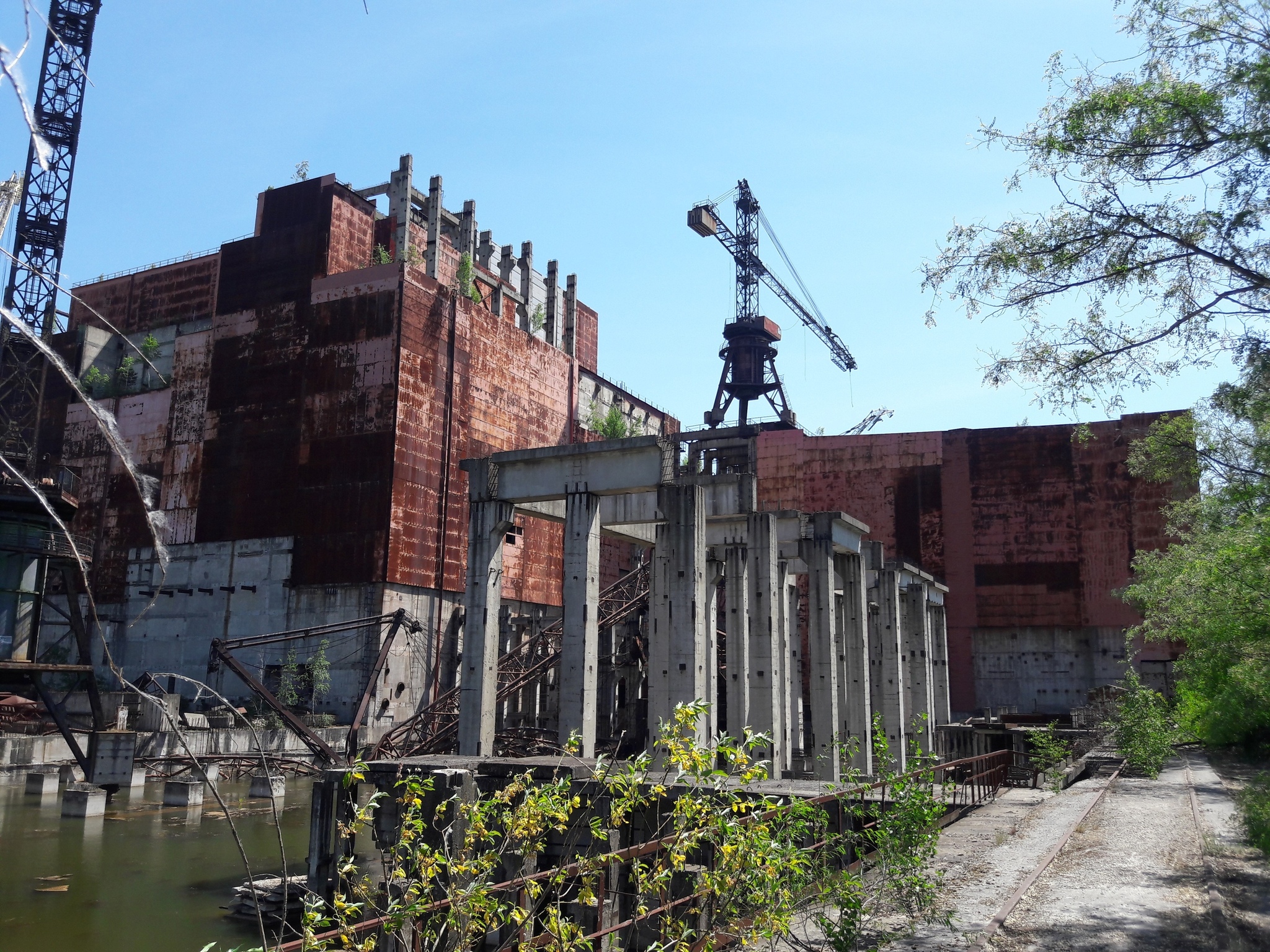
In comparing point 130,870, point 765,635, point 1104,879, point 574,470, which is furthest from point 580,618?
point 1104,879

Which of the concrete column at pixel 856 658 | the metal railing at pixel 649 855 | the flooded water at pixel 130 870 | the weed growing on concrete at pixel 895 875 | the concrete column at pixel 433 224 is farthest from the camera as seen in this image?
the concrete column at pixel 433 224

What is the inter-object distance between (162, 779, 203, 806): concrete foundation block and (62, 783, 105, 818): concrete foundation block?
10.4ft

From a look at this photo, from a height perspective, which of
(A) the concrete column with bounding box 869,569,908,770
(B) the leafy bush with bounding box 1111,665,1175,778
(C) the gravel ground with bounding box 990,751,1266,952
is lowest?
(C) the gravel ground with bounding box 990,751,1266,952

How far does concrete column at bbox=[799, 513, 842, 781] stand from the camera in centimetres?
2917

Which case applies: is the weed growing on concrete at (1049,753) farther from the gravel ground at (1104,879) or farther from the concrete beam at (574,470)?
the concrete beam at (574,470)

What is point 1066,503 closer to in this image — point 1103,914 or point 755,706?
point 755,706

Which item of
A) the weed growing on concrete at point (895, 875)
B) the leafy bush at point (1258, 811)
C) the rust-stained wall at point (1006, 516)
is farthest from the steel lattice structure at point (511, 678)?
the rust-stained wall at point (1006, 516)

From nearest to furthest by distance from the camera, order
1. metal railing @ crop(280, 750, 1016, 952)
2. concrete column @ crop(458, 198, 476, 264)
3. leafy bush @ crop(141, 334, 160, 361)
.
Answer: metal railing @ crop(280, 750, 1016, 952), leafy bush @ crop(141, 334, 160, 361), concrete column @ crop(458, 198, 476, 264)

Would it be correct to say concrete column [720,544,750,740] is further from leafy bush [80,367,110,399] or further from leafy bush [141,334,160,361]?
leafy bush [80,367,110,399]

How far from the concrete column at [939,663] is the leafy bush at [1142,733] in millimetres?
16252

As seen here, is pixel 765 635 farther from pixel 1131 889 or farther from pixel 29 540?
pixel 29 540

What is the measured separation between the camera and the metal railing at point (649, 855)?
661cm

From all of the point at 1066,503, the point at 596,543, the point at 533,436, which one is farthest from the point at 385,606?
the point at 1066,503

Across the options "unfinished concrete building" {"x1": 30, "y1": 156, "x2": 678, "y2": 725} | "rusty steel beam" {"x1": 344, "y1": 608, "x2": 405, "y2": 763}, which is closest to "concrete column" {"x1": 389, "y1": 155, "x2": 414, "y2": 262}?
"unfinished concrete building" {"x1": 30, "y1": 156, "x2": 678, "y2": 725}
